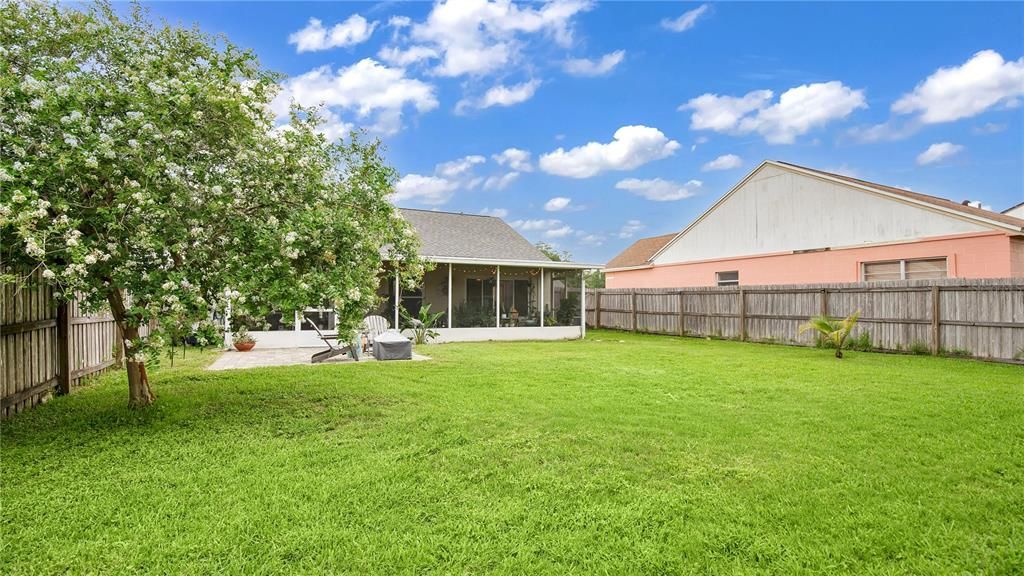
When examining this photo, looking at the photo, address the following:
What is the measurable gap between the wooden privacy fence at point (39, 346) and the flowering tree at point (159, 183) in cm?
78

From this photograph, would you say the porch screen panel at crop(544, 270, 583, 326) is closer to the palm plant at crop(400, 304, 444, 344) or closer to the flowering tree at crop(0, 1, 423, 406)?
the palm plant at crop(400, 304, 444, 344)

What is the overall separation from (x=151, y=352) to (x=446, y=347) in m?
8.36

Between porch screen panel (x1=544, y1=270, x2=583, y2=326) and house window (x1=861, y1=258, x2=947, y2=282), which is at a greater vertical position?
house window (x1=861, y1=258, x2=947, y2=282)

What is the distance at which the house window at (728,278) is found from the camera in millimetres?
18545

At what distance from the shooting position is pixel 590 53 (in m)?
14.4

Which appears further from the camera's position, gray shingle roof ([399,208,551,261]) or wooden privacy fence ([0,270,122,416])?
gray shingle roof ([399,208,551,261])

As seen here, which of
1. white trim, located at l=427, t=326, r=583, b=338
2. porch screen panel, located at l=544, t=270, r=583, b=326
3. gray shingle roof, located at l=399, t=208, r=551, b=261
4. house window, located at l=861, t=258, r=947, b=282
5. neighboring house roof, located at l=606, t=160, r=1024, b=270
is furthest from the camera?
porch screen panel, located at l=544, t=270, r=583, b=326

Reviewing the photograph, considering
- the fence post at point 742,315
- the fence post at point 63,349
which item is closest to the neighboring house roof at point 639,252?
the fence post at point 742,315

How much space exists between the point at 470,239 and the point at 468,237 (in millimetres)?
193

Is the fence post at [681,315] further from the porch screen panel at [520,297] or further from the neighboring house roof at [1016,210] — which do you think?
the neighboring house roof at [1016,210]

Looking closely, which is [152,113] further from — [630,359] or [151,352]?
[630,359]

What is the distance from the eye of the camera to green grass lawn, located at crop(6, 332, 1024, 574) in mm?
2543

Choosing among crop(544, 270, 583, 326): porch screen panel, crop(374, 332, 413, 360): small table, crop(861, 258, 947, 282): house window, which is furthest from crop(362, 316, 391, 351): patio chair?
crop(861, 258, 947, 282): house window

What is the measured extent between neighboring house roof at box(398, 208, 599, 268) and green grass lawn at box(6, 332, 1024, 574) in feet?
27.3
